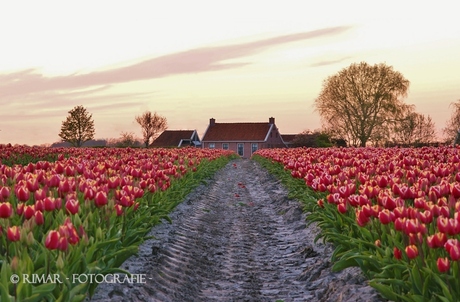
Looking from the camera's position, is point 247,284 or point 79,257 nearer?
point 79,257

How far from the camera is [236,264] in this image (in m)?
9.72

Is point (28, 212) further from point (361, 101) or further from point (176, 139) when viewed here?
point (176, 139)

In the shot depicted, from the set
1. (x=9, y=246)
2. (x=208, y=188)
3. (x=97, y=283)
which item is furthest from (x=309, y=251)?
(x=208, y=188)

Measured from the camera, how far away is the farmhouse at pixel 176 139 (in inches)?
3927

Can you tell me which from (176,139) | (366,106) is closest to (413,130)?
(366,106)

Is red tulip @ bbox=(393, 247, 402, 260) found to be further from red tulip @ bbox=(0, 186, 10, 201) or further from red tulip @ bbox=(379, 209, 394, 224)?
red tulip @ bbox=(0, 186, 10, 201)

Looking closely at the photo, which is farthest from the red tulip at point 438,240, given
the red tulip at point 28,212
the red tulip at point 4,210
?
the red tulip at point 4,210

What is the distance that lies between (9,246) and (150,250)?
2.97 m

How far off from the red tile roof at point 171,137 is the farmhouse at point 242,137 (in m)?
7.73

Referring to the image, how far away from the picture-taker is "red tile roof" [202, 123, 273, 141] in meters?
91.2

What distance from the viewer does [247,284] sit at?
842 centimetres

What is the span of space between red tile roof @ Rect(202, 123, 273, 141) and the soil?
76046 millimetres

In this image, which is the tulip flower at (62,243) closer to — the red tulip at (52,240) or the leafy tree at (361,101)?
the red tulip at (52,240)

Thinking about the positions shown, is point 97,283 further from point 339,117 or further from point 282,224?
point 339,117
